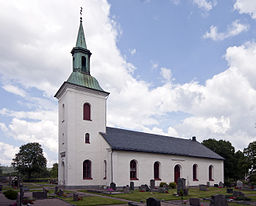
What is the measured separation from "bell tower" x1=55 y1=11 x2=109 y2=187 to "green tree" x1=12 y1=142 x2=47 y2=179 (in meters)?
21.4

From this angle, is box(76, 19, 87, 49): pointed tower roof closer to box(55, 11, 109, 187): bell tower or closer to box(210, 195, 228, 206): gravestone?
box(55, 11, 109, 187): bell tower

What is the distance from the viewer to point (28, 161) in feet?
148

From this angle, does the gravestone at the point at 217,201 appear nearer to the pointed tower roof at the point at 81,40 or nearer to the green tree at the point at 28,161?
the pointed tower roof at the point at 81,40

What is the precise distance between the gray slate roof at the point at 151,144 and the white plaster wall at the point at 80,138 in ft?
4.69

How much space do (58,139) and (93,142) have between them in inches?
194

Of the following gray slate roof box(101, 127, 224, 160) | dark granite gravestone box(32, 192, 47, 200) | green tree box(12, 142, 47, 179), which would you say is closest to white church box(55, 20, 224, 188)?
gray slate roof box(101, 127, 224, 160)

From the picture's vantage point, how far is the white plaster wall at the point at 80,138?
24156 millimetres

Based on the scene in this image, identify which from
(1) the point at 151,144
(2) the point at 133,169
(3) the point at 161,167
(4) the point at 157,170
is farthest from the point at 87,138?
(3) the point at 161,167

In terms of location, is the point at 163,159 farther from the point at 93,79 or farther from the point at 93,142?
the point at 93,79

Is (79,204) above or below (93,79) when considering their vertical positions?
below

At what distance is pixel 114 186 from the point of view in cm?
2214

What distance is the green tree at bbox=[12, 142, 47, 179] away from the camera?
44.7m

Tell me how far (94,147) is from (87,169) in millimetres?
2452

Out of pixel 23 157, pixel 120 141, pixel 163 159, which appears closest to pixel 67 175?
pixel 120 141
